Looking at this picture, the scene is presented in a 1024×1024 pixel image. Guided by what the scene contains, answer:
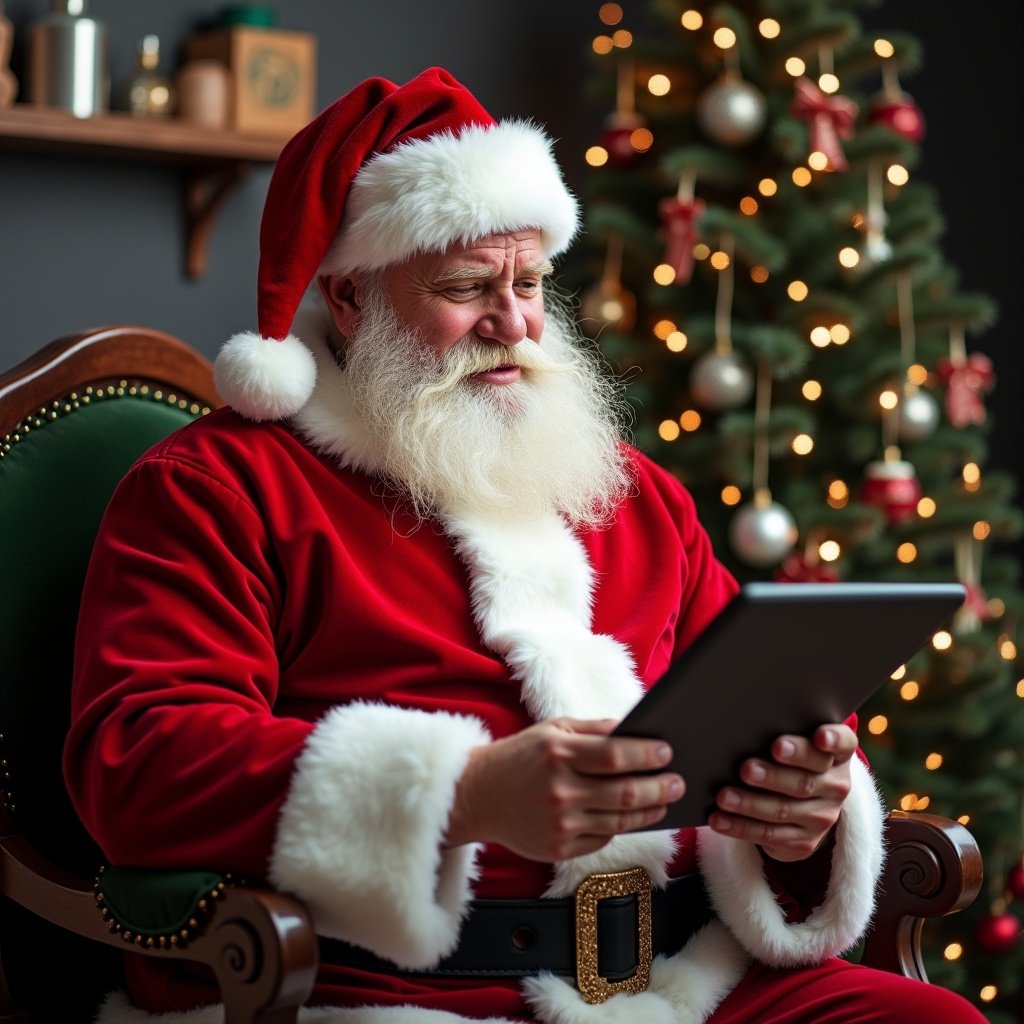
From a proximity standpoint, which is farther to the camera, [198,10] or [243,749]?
[198,10]

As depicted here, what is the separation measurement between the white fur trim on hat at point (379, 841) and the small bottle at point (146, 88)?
6.16 feet

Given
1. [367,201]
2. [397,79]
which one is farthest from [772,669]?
[397,79]

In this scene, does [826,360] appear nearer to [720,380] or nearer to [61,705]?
[720,380]

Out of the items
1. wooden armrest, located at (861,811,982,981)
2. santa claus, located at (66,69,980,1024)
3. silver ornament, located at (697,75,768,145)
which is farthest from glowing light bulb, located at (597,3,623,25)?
wooden armrest, located at (861,811,982,981)

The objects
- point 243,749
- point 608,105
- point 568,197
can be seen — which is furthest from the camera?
point 608,105

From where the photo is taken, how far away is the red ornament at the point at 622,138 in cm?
341

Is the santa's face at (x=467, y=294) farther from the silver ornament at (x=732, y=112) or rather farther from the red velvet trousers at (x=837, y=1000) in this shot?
the silver ornament at (x=732, y=112)

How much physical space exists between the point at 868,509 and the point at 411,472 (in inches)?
62.9

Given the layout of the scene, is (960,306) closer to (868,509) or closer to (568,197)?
(868,509)

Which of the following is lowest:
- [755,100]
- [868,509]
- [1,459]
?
[868,509]

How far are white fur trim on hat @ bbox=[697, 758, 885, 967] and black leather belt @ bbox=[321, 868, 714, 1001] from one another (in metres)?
0.15

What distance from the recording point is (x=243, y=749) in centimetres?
152

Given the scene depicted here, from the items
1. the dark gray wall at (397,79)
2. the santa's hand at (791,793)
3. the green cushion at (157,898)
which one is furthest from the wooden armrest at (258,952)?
the dark gray wall at (397,79)

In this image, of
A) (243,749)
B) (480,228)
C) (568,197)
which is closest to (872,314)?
(568,197)
